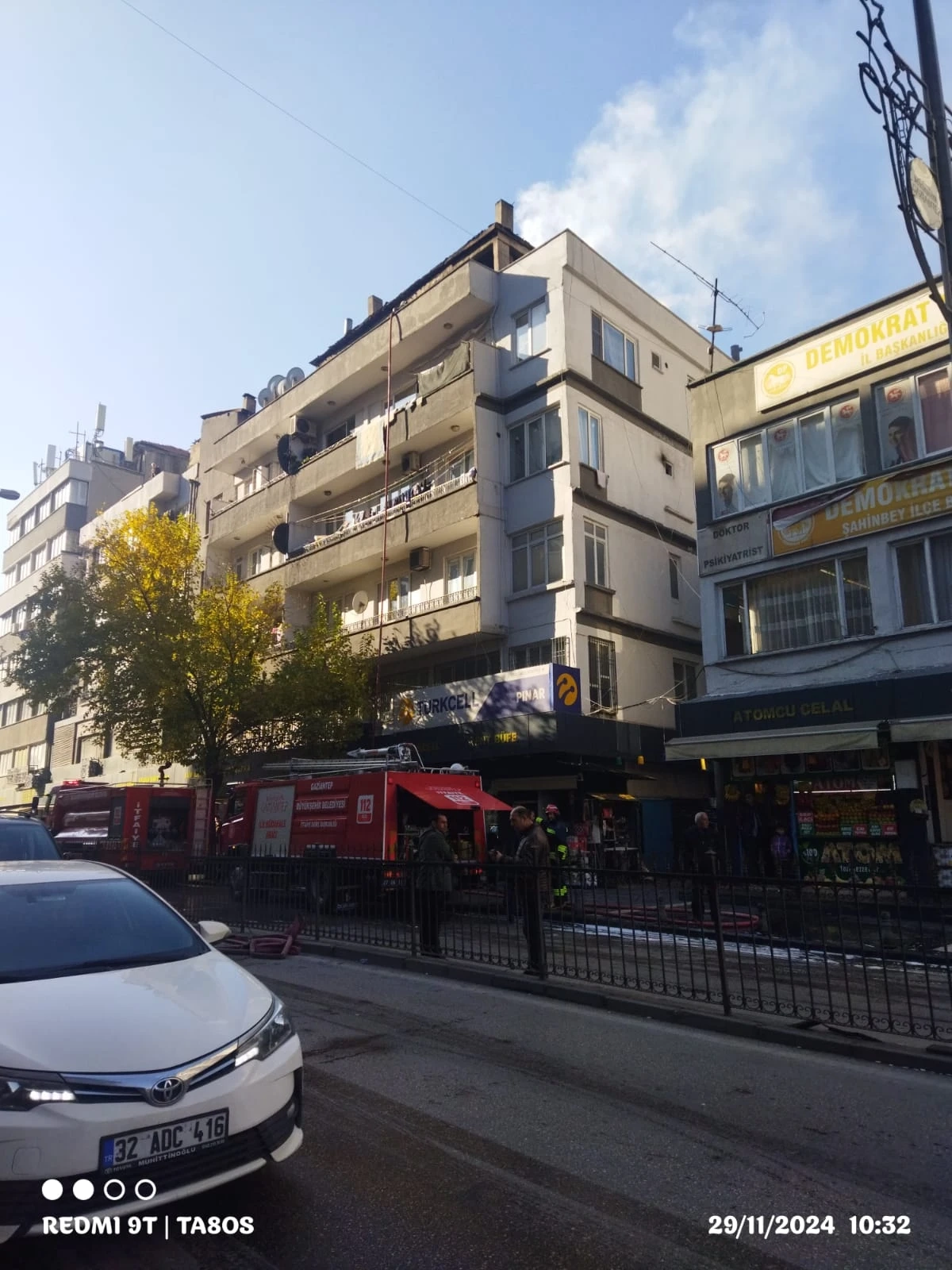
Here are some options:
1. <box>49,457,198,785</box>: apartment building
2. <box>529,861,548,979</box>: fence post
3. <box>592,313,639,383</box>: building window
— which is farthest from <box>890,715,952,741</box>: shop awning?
<box>49,457,198,785</box>: apartment building

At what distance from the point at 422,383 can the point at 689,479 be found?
9.11 m

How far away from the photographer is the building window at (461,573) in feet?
88.2

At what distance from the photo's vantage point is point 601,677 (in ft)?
79.8

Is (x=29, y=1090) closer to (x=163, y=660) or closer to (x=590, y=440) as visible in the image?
(x=163, y=660)

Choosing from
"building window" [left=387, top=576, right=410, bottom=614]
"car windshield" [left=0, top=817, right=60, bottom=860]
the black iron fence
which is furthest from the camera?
"building window" [left=387, top=576, right=410, bottom=614]

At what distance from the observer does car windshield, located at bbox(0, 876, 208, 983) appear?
4379mm

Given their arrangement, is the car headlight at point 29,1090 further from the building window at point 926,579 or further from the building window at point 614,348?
the building window at point 614,348

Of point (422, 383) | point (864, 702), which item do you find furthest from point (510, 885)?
point (422, 383)

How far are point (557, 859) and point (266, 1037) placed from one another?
9426mm

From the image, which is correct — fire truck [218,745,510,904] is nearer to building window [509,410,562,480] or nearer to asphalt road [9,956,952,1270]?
asphalt road [9,956,952,1270]

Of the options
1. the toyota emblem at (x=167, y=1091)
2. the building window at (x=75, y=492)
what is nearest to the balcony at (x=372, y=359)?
the building window at (x=75, y=492)

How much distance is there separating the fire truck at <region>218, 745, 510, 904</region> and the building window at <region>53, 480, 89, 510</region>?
40.2 metres

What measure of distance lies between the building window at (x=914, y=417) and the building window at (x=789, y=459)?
1.80ft

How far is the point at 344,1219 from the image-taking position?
3.71 m
